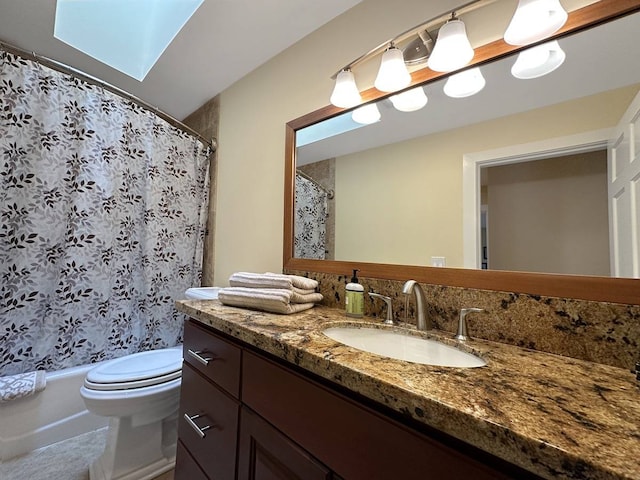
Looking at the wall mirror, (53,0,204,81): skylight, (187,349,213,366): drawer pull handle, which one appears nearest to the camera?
the wall mirror

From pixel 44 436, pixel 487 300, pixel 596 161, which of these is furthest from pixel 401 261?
pixel 44 436

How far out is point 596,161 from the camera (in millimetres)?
700

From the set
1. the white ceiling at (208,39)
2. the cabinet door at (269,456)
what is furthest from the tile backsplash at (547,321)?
the white ceiling at (208,39)

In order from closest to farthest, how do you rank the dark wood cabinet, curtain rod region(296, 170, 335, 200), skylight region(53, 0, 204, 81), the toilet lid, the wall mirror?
the dark wood cabinet, the wall mirror, the toilet lid, curtain rod region(296, 170, 335, 200), skylight region(53, 0, 204, 81)

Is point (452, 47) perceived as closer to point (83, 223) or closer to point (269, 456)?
point (269, 456)

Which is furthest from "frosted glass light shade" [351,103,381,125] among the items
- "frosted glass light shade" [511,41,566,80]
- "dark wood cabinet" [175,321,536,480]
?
"dark wood cabinet" [175,321,536,480]

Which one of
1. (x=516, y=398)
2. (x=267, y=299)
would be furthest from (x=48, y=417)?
(x=516, y=398)

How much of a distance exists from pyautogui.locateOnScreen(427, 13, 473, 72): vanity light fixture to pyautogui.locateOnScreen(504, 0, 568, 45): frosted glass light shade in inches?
4.6

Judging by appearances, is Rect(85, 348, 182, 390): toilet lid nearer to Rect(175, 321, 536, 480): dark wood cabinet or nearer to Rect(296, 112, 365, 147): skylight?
Rect(175, 321, 536, 480): dark wood cabinet

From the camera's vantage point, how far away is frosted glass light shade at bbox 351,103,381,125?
1.12m

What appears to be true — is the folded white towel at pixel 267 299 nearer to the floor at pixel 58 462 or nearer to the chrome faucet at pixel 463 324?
the chrome faucet at pixel 463 324

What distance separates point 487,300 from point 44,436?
216 cm

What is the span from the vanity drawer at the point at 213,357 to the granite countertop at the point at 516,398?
148 mm

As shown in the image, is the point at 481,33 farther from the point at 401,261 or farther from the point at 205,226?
the point at 205,226
